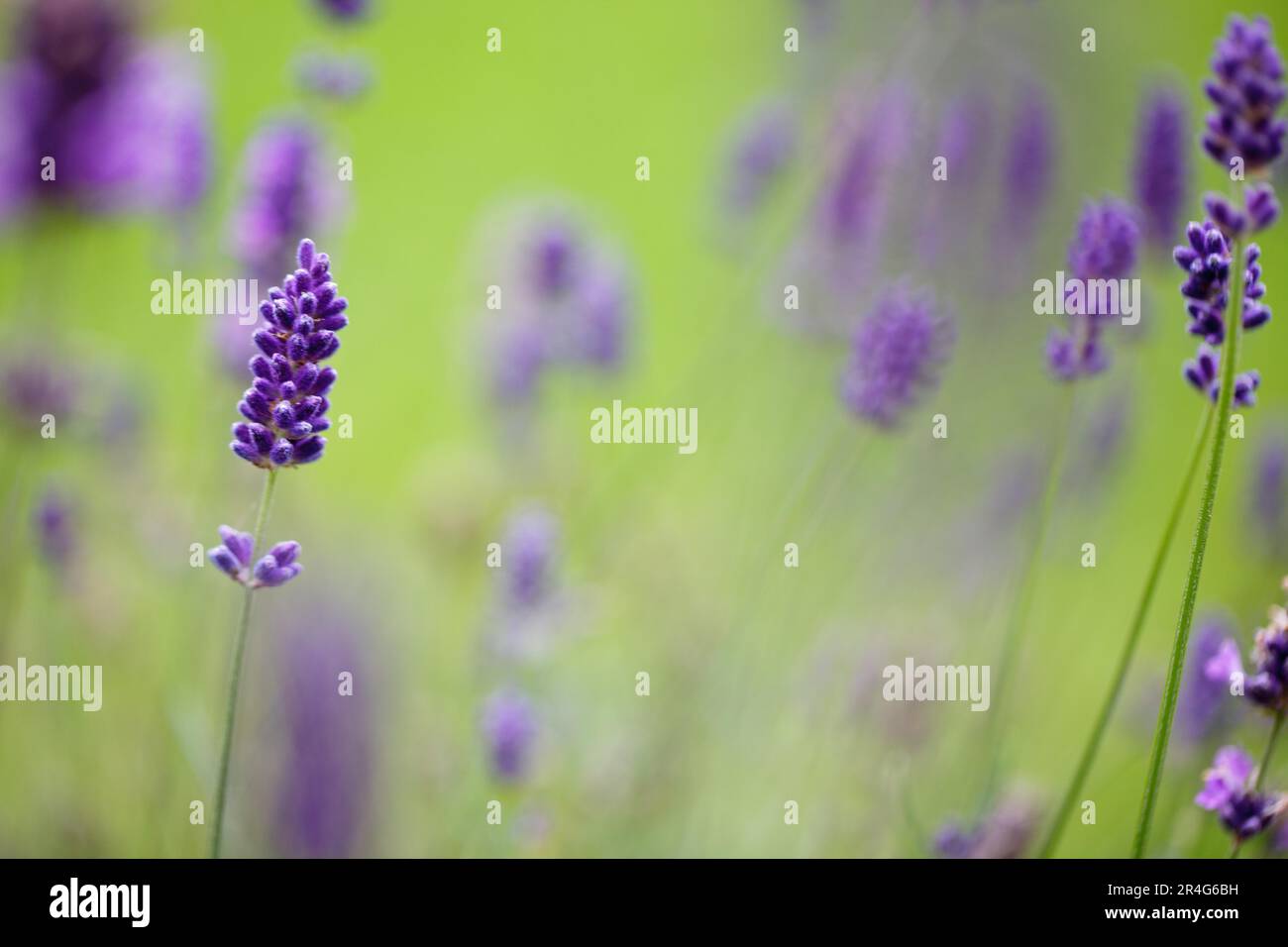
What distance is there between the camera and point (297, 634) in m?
1.61

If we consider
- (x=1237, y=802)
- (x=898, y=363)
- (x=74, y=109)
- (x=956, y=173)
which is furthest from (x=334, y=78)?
(x=1237, y=802)

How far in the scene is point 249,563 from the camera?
0.89m

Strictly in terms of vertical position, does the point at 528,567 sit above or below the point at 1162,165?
below

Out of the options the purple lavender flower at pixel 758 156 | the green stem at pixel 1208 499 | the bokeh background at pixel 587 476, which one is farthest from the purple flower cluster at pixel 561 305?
the green stem at pixel 1208 499

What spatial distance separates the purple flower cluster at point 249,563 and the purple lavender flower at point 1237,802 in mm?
743

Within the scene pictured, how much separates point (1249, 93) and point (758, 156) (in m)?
1.06

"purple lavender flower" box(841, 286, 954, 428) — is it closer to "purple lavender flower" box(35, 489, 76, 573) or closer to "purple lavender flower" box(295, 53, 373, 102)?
"purple lavender flower" box(295, 53, 373, 102)

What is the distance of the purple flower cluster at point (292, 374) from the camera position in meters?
0.85

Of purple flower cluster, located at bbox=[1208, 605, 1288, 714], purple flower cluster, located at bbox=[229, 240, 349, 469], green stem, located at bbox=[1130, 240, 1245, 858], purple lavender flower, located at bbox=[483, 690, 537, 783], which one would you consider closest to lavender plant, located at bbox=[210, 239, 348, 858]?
purple flower cluster, located at bbox=[229, 240, 349, 469]

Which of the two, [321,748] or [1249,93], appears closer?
[1249,93]

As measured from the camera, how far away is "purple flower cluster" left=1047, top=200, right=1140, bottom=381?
42.9 inches

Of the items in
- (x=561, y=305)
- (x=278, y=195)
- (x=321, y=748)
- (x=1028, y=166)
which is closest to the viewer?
(x=278, y=195)

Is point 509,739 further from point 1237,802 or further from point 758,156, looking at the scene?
point 758,156

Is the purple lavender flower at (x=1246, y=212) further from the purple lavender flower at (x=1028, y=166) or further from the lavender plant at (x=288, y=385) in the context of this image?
the purple lavender flower at (x=1028, y=166)
